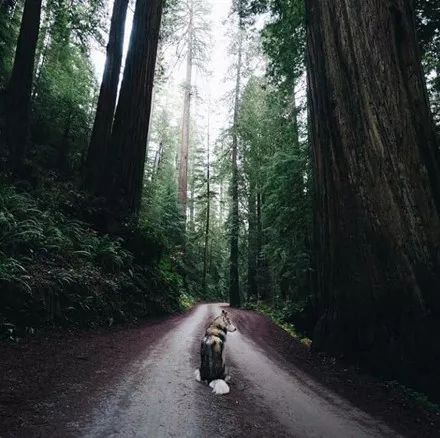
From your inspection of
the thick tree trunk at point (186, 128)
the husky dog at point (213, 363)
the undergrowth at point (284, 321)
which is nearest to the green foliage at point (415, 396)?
the husky dog at point (213, 363)

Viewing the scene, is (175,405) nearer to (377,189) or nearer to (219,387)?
(219,387)

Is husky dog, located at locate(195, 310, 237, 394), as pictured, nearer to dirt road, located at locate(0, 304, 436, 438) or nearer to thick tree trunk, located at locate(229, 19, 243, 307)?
dirt road, located at locate(0, 304, 436, 438)

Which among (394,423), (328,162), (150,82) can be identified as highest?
(150,82)

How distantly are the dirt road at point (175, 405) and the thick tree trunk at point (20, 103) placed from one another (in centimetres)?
584

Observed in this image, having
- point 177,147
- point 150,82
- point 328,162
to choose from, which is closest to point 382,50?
point 328,162

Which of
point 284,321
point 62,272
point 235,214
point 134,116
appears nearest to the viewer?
point 62,272

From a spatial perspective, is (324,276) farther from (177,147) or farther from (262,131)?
(177,147)

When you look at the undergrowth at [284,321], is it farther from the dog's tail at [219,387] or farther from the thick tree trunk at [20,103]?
the thick tree trunk at [20,103]

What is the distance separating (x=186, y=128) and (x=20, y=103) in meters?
16.0

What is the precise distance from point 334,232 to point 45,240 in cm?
484

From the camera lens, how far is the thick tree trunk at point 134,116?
31.8ft

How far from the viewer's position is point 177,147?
42781 mm

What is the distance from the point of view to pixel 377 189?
15.2 ft

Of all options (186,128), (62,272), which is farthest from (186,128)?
(62,272)
